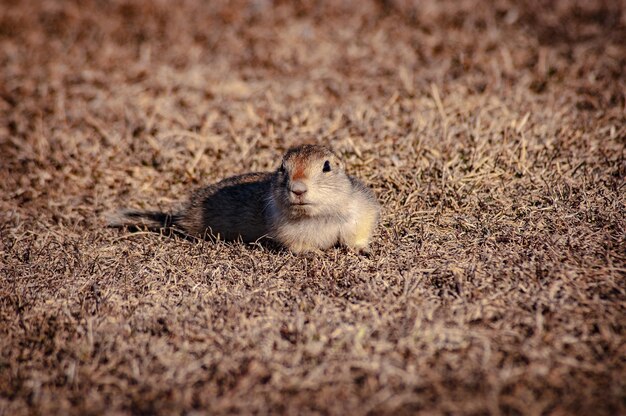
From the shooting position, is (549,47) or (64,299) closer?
(64,299)

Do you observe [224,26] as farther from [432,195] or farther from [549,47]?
[432,195]

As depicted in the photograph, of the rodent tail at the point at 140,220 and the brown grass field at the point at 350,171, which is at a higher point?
the brown grass field at the point at 350,171

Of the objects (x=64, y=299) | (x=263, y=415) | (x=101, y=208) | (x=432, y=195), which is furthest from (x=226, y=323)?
(x=101, y=208)

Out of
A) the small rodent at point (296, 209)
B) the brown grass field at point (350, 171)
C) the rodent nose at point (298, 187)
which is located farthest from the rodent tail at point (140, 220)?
the rodent nose at point (298, 187)

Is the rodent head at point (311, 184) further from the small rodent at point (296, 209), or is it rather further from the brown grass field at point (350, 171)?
the brown grass field at point (350, 171)

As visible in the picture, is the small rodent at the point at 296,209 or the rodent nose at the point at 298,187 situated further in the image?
the small rodent at the point at 296,209

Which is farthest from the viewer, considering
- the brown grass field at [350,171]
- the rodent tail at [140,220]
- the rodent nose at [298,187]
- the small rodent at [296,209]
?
the rodent tail at [140,220]

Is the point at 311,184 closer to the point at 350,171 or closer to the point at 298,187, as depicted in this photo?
the point at 298,187
